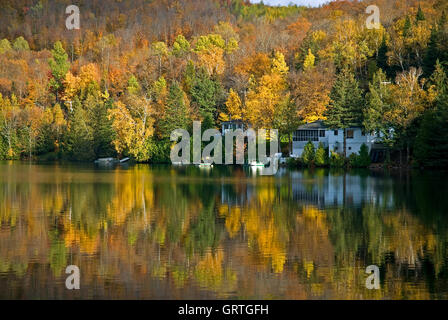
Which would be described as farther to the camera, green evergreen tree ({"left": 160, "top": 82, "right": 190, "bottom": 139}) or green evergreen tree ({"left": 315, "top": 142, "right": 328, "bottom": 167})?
green evergreen tree ({"left": 160, "top": 82, "right": 190, "bottom": 139})

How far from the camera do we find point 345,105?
230 ft

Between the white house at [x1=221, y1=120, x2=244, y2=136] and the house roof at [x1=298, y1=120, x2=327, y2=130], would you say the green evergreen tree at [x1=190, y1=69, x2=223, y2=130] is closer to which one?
the white house at [x1=221, y1=120, x2=244, y2=136]

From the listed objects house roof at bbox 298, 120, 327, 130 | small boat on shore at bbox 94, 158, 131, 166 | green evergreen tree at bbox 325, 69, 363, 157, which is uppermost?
green evergreen tree at bbox 325, 69, 363, 157

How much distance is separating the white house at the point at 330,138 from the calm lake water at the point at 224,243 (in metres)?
30.1

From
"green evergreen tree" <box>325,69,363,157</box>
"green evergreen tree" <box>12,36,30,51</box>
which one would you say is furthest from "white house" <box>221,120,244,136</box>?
"green evergreen tree" <box>12,36,30,51</box>

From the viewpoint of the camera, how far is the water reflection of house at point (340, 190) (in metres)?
34.5

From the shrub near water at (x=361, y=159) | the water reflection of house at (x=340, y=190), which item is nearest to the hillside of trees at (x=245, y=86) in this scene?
the shrub near water at (x=361, y=159)

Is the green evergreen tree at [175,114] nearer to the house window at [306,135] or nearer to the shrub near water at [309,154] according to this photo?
the house window at [306,135]

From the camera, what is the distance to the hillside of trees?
66.4 meters

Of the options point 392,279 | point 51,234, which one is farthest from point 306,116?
point 392,279

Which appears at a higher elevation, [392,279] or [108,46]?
[108,46]

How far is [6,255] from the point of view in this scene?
19.8 m

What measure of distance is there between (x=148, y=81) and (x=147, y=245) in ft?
281
